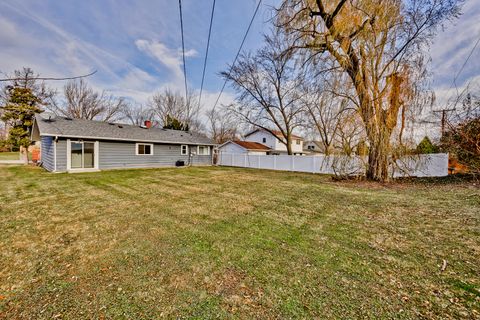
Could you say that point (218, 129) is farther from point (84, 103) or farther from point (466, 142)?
point (466, 142)

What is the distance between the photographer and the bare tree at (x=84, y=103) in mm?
24422

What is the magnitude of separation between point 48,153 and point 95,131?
2660 mm

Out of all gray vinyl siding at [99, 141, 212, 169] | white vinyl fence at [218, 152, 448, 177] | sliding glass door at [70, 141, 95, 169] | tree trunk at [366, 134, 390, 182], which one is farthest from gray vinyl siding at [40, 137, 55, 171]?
tree trunk at [366, 134, 390, 182]

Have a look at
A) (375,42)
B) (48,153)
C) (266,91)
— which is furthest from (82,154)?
(266,91)

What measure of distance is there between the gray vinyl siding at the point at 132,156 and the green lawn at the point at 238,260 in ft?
26.3

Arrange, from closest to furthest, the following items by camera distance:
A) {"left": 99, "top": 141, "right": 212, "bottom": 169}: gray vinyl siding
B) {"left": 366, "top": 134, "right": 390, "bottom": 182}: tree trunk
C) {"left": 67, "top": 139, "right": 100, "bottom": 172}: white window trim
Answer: {"left": 366, "top": 134, "right": 390, "bottom": 182}: tree trunk → {"left": 67, "top": 139, "right": 100, "bottom": 172}: white window trim → {"left": 99, "top": 141, "right": 212, "bottom": 169}: gray vinyl siding

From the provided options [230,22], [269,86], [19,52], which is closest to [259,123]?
[269,86]

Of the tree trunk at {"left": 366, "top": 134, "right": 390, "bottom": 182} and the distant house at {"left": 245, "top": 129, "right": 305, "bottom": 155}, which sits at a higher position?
the distant house at {"left": 245, "top": 129, "right": 305, "bottom": 155}

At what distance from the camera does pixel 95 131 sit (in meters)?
12.4

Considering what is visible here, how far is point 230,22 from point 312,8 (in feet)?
9.62

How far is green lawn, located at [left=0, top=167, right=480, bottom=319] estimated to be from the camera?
1.91 m

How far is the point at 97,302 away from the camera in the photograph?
1.95 meters

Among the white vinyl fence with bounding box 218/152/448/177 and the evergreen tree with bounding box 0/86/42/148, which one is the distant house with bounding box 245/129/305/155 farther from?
the evergreen tree with bounding box 0/86/42/148

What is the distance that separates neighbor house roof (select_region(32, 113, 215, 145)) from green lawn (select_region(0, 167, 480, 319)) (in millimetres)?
7274
